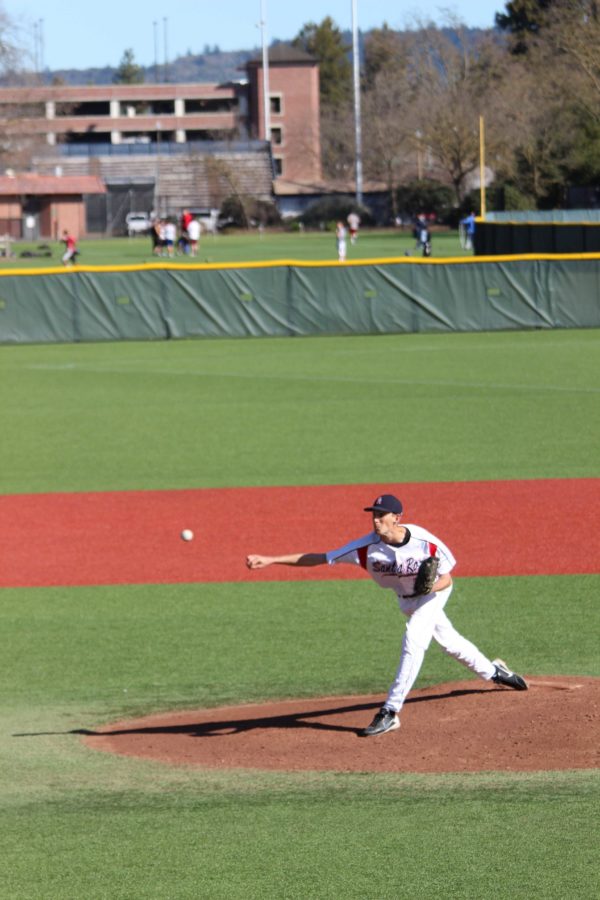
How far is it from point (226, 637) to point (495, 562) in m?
3.32

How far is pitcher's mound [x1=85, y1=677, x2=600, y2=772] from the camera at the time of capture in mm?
8391

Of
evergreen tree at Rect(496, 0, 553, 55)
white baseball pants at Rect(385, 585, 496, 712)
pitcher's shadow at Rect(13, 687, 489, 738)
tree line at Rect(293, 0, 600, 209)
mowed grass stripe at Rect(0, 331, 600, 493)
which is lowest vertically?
pitcher's shadow at Rect(13, 687, 489, 738)

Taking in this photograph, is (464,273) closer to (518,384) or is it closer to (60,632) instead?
(518,384)

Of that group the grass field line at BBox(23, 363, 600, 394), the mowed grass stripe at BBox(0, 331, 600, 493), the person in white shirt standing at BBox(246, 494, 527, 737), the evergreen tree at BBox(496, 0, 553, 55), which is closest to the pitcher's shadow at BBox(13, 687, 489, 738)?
the person in white shirt standing at BBox(246, 494, 527, 737)

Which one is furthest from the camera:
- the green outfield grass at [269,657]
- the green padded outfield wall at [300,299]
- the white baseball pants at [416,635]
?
the green padded outfield wall at [300,299]

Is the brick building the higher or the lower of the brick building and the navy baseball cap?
the higher

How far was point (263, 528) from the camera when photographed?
15711 millimetres

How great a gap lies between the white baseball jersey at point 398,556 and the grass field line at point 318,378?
58.1 ft

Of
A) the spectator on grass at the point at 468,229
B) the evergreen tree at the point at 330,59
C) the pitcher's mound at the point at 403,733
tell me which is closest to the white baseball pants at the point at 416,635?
the pitcher's mound at the point at 403,733

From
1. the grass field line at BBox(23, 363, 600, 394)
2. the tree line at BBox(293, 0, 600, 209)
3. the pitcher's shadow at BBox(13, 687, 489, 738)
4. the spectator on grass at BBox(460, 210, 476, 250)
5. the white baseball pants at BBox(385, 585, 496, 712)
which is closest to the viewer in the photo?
the white baseball pants at BBox(385, 585, 496, 712)

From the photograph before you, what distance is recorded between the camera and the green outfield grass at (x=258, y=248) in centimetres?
6006

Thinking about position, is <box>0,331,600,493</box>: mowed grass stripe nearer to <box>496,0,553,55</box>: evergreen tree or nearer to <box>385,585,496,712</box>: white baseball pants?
<box>385,585,496,712</box>: white baseball pants

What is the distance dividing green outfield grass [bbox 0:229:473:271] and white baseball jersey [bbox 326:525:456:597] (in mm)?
46404

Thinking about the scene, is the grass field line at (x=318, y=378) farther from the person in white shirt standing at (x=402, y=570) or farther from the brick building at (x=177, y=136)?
the brick building at (x=177, y=136)
